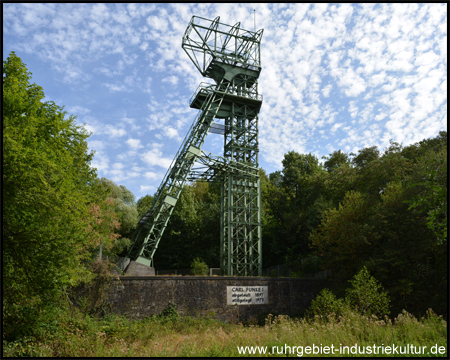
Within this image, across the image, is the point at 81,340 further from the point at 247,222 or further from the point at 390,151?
the point at 390,151

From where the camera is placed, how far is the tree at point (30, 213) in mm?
10180

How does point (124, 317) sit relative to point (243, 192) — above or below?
below

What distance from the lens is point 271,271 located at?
27.4 metres

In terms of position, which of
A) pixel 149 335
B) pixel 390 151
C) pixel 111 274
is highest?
pixel 390 151

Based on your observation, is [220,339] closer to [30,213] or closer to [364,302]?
[364,302]

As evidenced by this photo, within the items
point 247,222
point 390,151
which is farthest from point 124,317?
point 390,151

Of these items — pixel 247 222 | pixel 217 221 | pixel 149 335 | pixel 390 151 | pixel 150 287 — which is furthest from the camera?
pixel 217 221

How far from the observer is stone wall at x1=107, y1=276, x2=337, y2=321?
17.7m

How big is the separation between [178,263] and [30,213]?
23.4m

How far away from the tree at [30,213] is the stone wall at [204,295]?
18.9ft

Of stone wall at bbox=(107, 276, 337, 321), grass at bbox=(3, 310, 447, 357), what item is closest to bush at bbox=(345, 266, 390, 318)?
grass at bbox=(3, 310, 447, 357)

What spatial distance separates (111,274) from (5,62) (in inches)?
408

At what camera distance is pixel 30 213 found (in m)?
10.9

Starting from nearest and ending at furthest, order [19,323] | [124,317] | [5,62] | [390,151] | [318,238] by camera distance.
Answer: [19,323] < [5,62] < [124,317] < [318,238] < [390,151]
